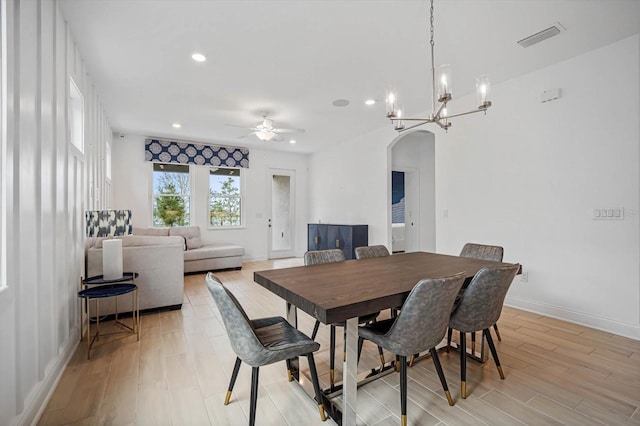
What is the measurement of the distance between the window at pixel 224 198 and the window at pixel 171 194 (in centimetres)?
54

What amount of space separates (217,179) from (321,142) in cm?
263

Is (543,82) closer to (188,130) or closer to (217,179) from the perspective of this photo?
(188,130)

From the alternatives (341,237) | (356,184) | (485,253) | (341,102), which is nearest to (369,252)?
(485,253)

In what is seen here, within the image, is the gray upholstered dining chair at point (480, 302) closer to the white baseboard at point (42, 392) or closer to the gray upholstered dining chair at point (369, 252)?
the gray upholstered dining chair at point (369, 252)

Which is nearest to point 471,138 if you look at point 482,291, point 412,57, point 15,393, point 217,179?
point 412,57

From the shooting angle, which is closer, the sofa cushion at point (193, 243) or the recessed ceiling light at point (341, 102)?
the recessed ceiling light at point (341, 102)

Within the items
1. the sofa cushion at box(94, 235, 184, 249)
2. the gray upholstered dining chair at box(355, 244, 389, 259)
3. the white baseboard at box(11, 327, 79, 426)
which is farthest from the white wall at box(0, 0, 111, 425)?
the gray upholstered dining chair at box(355, 244, 389, 259)

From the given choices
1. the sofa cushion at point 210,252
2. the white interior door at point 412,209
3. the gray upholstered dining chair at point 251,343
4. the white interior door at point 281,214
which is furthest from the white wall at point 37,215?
the white interior door at point 412,209

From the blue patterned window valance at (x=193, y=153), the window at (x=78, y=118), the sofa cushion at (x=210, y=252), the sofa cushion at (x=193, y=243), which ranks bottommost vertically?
the sofa cushion at (x=210, y=252)

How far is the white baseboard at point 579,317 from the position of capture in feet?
9.14

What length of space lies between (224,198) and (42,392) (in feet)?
18.2

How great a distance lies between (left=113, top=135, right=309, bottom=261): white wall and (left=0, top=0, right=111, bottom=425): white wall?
12.3ft

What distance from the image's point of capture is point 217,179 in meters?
7.02

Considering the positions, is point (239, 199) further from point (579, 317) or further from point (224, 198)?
point (579, 317)
